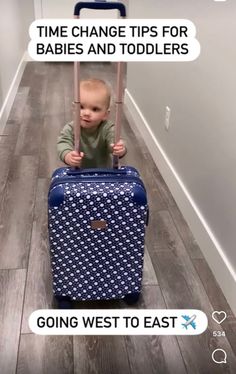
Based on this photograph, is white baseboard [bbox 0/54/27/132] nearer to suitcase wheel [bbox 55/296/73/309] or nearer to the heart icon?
suitcase wheel [bbox 55/296/73/309]

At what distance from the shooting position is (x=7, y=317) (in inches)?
50.6

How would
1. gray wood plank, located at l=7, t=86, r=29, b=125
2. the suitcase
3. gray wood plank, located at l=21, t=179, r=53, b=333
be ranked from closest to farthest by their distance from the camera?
the suitcase
gray wood plank, located at l=21, t=179, r=53, b=333
gray wood plank, located at l=7, t=86, r=29, b=125

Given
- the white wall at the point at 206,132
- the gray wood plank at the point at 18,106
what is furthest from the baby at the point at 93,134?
the gray wood plank at the point at 18,106

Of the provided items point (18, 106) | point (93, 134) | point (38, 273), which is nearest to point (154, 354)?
point (38, 273)

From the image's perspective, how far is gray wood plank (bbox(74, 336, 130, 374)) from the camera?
114 centimetres

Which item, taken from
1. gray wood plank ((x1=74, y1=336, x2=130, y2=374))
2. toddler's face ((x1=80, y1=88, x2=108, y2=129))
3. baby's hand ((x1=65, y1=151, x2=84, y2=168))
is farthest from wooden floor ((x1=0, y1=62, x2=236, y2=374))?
toddler's face ((x1=80, y1=88, x2=108, y2=129))

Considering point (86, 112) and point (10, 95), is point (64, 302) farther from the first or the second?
point (10, 95)

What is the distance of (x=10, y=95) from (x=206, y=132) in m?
2.06

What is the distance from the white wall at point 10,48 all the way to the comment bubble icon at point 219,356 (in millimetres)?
2021

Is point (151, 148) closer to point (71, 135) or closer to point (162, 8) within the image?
point (162, 8)

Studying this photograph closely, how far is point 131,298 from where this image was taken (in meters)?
1.34

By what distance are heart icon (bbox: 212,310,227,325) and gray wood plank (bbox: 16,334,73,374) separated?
469mm

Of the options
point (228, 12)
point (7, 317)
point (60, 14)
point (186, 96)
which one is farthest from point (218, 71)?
point (60, 14)

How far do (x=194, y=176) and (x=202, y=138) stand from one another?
0.18 meters
